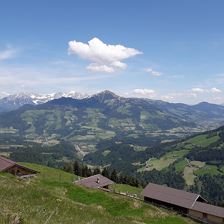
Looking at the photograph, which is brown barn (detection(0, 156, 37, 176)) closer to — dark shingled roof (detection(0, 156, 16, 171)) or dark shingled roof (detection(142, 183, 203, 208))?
dark shingled roof (detection(0, 156, 16, 171))

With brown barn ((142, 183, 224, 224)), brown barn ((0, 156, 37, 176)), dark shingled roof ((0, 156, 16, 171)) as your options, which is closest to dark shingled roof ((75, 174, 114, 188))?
brown barn ((142, 183, 224, 224))

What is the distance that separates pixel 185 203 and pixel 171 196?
540 cm

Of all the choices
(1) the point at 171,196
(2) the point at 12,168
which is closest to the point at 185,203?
(1) the point at 171,196

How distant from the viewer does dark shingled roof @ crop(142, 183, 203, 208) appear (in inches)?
3796

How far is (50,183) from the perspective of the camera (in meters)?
72.7

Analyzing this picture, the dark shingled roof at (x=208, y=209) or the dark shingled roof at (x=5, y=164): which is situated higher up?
the dark shingled roof at (x=5, y=164)

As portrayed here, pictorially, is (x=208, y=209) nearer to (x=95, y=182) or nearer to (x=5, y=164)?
(x=95, y=182)

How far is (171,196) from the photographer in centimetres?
10038

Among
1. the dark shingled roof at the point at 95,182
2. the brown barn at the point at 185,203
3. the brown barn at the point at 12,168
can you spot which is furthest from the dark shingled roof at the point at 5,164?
the brown barn at the point at 185,203

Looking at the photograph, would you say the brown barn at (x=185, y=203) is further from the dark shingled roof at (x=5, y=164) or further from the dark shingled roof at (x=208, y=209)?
the dark shingled roof at (x=5, y=164)

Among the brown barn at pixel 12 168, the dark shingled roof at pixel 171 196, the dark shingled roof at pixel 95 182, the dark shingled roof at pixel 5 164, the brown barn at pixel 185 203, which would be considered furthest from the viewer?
the dark shingled roof at pixel 95 182

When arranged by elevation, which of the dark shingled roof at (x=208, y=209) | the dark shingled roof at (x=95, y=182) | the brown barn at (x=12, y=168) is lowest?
the dark shingled roof at (x=208, y=209)

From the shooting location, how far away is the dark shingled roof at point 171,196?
9641 cm

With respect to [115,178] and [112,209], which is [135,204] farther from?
[115,178]
